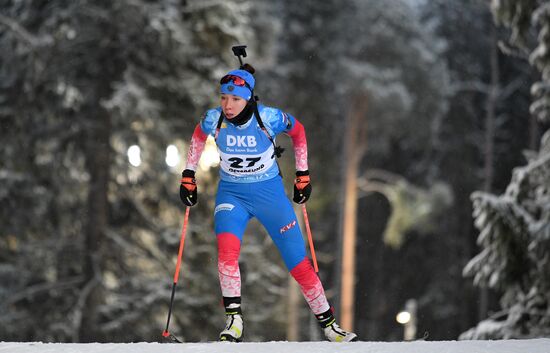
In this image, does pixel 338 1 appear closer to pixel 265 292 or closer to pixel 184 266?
pixel 265 292

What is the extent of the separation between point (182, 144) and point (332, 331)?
9038 millimetres

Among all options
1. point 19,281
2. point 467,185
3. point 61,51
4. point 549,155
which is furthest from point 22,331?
point 467,185

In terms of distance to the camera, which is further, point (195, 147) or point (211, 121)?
point (195, 147)

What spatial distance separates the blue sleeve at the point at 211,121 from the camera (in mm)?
7426

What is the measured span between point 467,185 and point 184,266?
63.7ft

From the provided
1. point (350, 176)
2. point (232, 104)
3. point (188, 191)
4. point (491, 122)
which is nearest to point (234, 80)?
point (232, 104)

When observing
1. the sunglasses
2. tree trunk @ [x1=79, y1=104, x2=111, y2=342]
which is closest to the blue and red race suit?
the sunglasses

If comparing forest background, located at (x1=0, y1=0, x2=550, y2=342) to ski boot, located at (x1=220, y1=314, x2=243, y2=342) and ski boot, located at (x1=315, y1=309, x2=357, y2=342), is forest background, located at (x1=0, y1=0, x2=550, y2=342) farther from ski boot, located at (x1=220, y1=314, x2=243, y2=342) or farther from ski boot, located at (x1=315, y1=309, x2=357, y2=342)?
ski boot, located at (x1=220, y1=314, x2=243, y2=342)

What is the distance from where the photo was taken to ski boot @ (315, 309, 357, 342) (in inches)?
292

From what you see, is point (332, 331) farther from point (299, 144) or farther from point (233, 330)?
point (299, 144)

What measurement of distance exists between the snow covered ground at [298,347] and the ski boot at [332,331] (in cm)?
63

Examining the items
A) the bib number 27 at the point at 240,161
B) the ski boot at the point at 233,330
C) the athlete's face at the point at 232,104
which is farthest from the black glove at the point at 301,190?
the ski boot at the point at 233,330

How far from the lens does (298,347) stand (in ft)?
21.6

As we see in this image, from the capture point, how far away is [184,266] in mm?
17234
